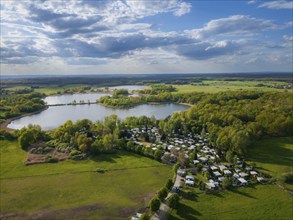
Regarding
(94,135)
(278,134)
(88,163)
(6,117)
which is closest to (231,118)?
(278,134)

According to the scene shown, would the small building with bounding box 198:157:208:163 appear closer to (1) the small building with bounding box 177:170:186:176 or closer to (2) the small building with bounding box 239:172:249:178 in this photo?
(1) the small building with bounding box 177:170:186:176

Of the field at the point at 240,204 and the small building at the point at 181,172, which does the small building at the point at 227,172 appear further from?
the small building at the point at 181,172

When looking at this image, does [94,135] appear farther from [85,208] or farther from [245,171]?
[245,171]

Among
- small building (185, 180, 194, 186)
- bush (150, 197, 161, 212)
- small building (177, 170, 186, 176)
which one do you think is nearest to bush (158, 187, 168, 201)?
bush (150, 197, 161, 212)

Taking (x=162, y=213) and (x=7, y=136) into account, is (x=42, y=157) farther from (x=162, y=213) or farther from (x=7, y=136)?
(x=162, y=213)

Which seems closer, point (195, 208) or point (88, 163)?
point (195, 208)

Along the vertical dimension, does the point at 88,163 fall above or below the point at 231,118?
below

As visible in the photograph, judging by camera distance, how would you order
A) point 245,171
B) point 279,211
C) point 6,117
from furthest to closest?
point 6,117
point 245,171
point 279,211
